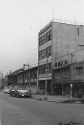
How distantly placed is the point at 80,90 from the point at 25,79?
38868mm

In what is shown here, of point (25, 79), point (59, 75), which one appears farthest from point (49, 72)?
point (25, 79)

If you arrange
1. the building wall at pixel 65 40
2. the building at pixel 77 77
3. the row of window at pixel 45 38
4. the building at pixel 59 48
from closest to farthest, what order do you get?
the building at pixel 77 77 → the building at pixel 59 48 → the building wall at pixel 65 40 → the row of window at pixel 45 38

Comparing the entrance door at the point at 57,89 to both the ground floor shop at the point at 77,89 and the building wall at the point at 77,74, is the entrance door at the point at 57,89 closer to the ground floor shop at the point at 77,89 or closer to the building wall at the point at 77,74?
the ground floor shop at the point at 77,89

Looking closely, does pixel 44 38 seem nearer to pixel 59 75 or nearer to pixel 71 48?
pixel 71 48

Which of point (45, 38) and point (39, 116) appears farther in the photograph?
point (45, 38)

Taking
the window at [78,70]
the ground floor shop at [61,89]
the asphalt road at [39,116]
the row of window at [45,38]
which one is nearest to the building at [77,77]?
the window at [78,70]

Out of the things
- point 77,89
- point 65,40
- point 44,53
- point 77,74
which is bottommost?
point 77,89

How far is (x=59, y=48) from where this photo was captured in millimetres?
47375

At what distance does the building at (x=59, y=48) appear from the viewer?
144 feet

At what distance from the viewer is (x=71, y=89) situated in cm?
3681

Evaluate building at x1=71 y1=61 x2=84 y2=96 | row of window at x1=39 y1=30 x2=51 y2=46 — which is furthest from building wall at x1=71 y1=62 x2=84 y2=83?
row of window at x1=39 y1=30 x2=51 y2=46

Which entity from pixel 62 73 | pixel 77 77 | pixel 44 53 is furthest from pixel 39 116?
pixel 44 53

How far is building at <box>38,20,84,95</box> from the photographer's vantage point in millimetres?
43969

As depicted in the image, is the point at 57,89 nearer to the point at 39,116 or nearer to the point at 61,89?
the point at 61,89
